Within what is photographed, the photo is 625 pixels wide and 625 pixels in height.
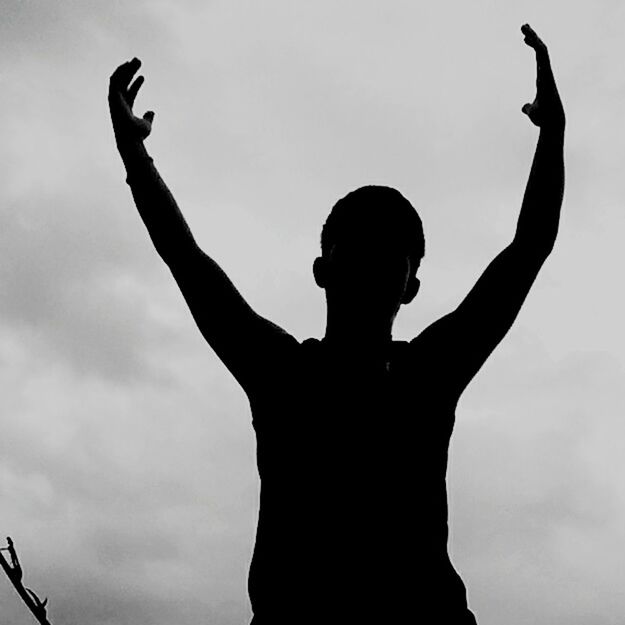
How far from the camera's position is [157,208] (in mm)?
3352

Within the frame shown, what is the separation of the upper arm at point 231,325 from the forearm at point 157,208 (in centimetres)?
8

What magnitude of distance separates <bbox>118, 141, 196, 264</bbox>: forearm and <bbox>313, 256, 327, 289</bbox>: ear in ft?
1.56

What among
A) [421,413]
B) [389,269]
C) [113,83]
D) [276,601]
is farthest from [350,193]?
[276,601]

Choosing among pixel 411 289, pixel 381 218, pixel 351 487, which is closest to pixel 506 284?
pixel 411 289

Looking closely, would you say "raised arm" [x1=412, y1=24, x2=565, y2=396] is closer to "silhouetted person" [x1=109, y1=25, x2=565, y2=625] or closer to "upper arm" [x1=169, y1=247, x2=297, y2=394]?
"silhouetted person" [x1=109, y1=25, x2=565, y2=625]

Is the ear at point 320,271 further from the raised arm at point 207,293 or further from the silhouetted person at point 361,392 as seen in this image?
the raised arm at point 207,293

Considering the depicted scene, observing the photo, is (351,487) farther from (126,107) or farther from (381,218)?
(126,107)

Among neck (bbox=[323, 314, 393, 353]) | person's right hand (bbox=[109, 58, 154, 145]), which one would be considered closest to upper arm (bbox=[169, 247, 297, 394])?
neck (bbox=[323, 314, 393, 353])

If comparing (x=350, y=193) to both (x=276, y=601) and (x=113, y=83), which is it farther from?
(x=276, y=601)

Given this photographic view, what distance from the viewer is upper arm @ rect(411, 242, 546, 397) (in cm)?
304

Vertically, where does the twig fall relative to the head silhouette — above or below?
below

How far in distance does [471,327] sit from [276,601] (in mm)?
1131

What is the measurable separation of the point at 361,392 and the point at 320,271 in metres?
0.56

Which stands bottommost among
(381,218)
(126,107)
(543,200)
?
(381,218)
